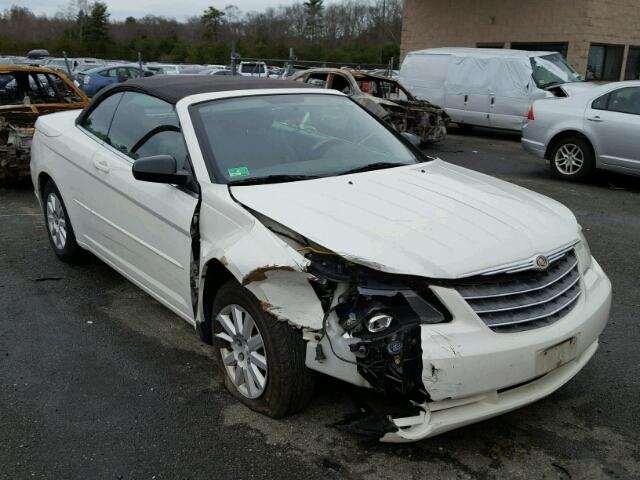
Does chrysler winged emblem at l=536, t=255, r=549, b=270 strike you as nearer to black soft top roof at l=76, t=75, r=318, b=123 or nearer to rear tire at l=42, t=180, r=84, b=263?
black soft top roof at l=76, t=75, r=318, b=123

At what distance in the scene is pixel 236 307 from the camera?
3.20 metres

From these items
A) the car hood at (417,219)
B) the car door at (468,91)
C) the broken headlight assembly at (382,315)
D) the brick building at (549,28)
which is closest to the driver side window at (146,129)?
the car hood at (417,219)

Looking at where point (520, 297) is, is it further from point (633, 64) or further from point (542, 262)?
point (633, 64)

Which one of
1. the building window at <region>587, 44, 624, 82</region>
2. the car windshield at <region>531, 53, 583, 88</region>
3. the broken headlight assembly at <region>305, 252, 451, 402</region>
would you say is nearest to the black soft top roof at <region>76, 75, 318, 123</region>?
the broken headlight assembly at <region>305, 252, 451, 402</region>

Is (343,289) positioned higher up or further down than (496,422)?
higher up

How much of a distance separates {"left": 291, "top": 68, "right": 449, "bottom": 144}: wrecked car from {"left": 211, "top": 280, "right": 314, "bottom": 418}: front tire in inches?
378

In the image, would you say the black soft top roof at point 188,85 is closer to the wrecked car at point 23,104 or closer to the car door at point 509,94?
the wrecked car at point 23,104

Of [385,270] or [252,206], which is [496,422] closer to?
[385,270]

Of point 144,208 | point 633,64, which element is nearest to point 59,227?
point 144,208

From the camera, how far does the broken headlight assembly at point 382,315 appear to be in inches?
103

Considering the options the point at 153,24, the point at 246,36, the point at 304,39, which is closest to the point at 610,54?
the point at 304,39

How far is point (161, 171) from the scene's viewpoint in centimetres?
A: 349

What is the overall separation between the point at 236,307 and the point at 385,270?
89cm

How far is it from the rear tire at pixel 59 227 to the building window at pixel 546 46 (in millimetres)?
18054
